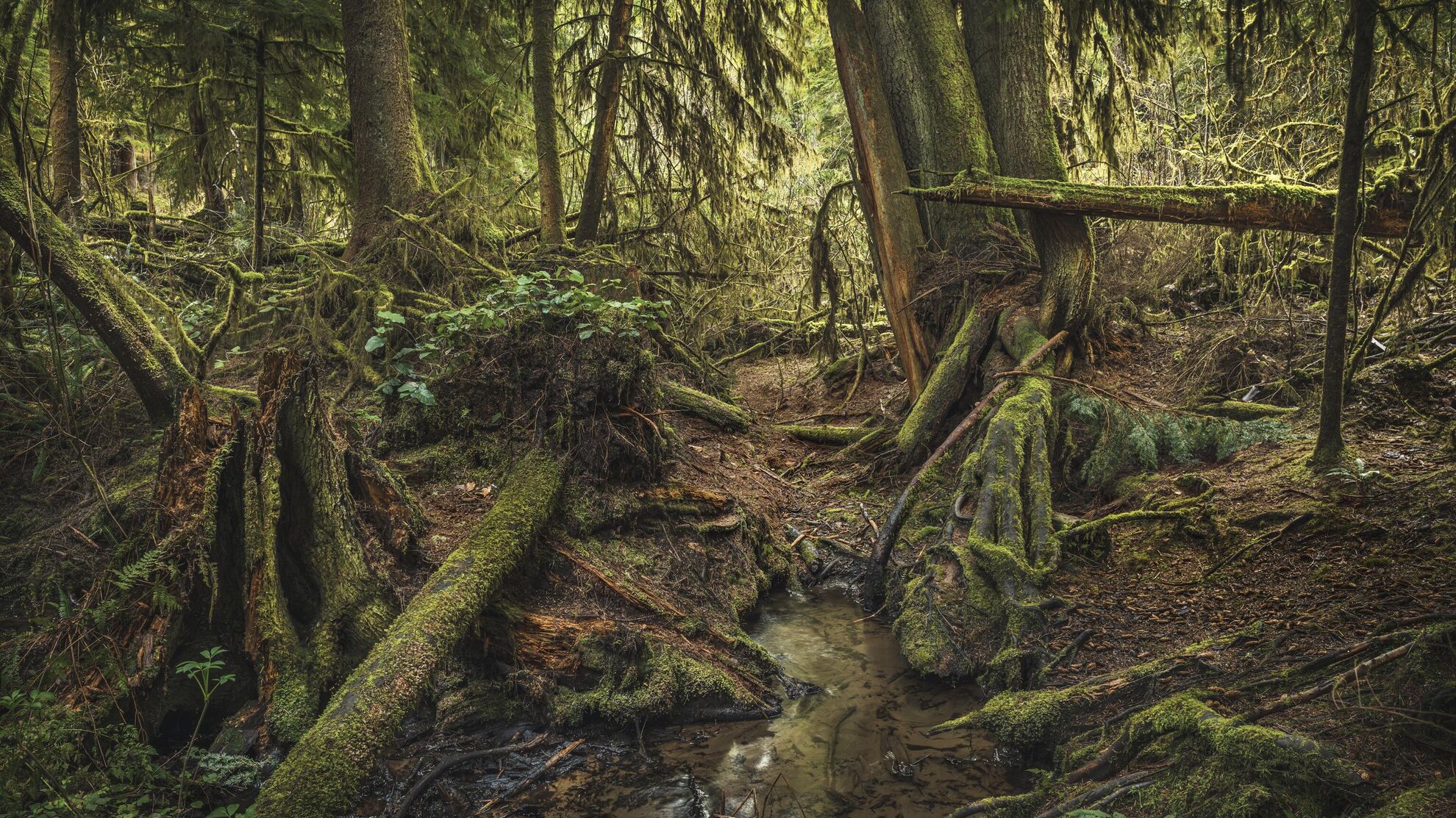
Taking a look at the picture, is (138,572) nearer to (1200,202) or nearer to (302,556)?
(302,556)

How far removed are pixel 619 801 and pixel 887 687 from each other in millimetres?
1680

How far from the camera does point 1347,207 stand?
3.87 meters

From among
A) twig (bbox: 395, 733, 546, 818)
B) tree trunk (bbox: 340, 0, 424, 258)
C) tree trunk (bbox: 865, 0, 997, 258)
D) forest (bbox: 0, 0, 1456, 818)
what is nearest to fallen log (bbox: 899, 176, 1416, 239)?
forest (bbox: 0, 0, 1456, 818)

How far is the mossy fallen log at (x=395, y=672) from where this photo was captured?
268 centimetres

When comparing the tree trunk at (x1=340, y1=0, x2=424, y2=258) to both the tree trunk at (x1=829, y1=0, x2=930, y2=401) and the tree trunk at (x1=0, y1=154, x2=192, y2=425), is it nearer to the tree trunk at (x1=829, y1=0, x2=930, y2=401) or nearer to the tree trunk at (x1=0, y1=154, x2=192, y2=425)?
the tree trunk at (x1=0, y1=154, x2=192, y2=425)

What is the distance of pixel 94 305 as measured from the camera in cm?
427

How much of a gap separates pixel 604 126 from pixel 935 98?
3.73 metres

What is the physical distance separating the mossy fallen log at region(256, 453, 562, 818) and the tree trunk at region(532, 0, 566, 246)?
464cm

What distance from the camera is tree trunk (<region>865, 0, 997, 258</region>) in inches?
301

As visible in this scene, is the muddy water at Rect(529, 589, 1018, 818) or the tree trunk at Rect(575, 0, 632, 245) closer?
the muddy water at Rect(529, 589, 1018, 818)

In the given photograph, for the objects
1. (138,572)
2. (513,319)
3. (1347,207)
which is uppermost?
(1347,207)

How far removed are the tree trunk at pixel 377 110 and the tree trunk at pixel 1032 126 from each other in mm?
5582

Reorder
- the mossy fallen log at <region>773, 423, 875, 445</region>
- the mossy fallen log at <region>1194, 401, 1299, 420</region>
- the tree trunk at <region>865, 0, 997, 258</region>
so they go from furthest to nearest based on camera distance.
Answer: the mossy fallen log at <region>773, 423, 875, 445</region>, the tree trunk at <region>865, 0, 997, 258</region>, the mossy fallen log at <region>1194, 401, 1299, 420</region>

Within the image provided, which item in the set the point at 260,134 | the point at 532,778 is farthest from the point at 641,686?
the point at 260,134
